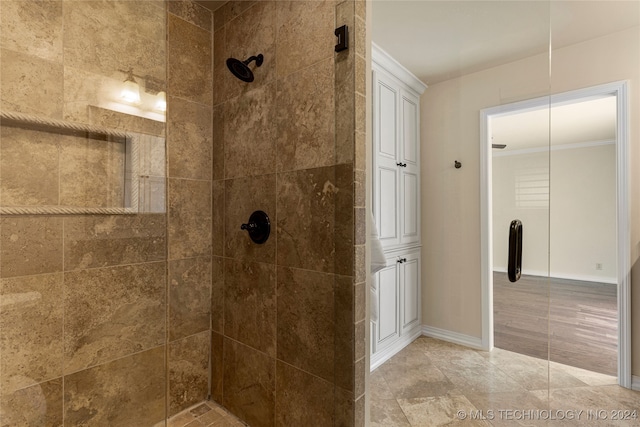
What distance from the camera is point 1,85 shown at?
0.94 m

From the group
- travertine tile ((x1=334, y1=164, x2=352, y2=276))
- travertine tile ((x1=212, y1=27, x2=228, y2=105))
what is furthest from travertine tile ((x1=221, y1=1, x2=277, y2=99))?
travertine tile ((x1=334, y1=164, x2=352, y2=276))

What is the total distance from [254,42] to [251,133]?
0.44 metres

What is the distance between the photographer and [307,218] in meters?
1.16

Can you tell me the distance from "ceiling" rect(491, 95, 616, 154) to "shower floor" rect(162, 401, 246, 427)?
1762 millimetres

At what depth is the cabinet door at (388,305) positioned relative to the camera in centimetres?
115

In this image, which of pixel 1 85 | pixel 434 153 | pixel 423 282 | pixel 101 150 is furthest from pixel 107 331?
pixel 434 153

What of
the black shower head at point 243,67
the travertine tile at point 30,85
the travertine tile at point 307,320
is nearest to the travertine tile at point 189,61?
the black shower head at point 243,67

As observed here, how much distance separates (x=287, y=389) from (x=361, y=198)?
890mm

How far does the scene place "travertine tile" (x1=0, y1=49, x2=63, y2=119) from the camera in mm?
948

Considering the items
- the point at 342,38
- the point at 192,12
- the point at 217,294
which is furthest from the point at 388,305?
the point at 192,12

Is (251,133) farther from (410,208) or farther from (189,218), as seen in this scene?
(410,208)

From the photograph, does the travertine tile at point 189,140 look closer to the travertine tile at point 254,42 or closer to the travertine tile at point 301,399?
the travertine tile at point 254,42

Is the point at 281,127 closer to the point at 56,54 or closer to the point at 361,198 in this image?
the point at 361,198

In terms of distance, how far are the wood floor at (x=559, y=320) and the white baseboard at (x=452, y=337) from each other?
7cm
